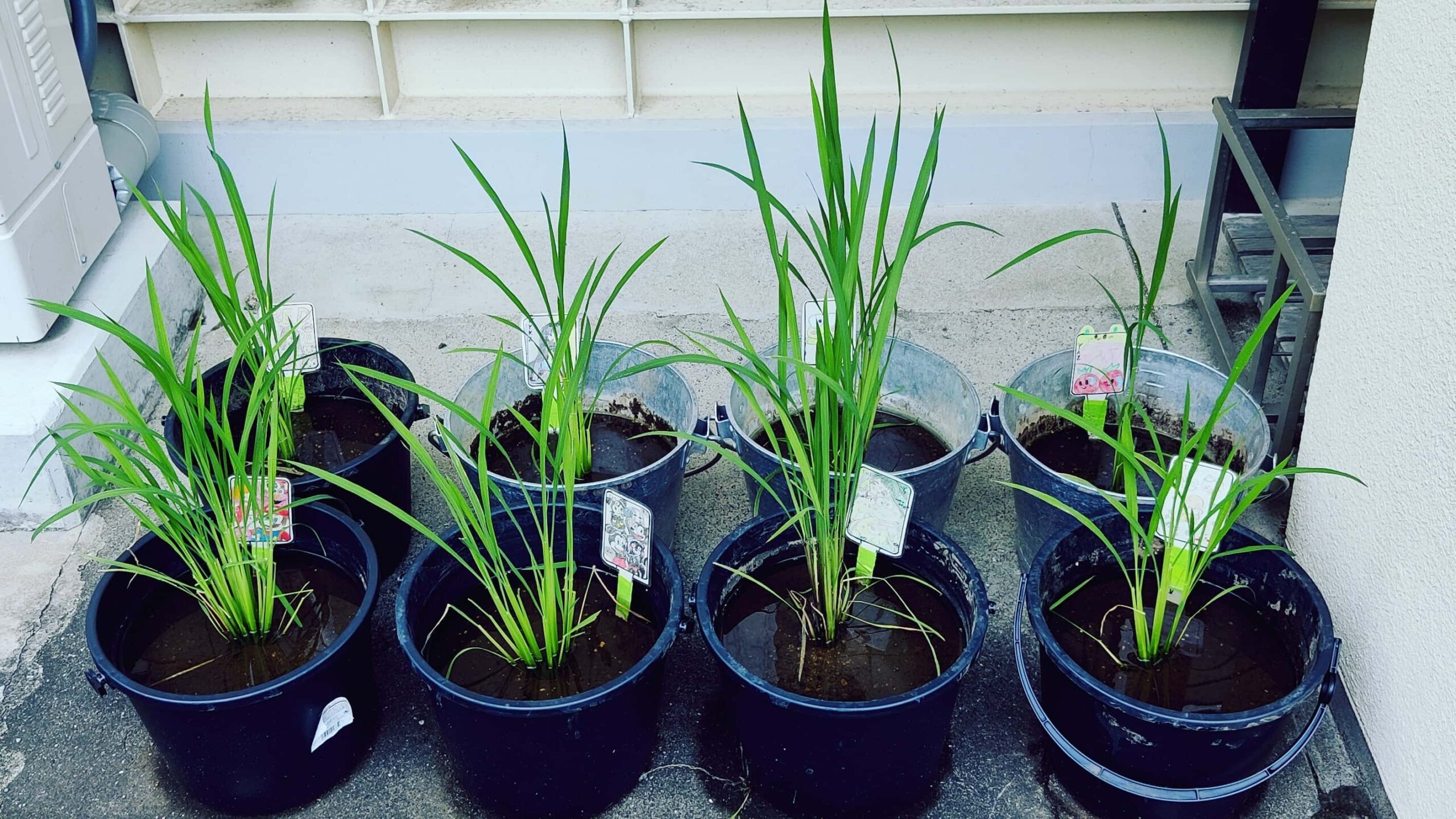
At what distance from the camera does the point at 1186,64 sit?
2930 millimetres

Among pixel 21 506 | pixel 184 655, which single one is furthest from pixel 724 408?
pixel 21 506

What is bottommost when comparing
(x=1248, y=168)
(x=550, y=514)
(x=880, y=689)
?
(x=880, y=689)

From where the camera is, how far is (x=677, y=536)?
84.2 inches

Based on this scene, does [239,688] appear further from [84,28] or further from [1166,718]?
[84,28]

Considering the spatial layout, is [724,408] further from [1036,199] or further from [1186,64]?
[1186,64]

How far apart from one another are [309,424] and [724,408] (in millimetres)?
726

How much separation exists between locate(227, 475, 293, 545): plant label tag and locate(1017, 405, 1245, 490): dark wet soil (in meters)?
1.14

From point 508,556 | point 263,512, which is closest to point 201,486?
point 263,512

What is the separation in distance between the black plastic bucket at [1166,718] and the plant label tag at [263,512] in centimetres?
102

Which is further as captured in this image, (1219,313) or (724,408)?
(1219,313)

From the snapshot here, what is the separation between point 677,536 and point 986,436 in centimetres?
57

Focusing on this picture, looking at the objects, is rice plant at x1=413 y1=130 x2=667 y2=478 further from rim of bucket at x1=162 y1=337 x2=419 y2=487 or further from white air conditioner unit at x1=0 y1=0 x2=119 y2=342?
white air conditioner unit at x1=0 y1=0 x2=119 y2=342

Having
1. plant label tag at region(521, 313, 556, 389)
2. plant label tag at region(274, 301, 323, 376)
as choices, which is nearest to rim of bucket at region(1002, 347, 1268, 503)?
plant label tag at region(521, 313, 556, 389)

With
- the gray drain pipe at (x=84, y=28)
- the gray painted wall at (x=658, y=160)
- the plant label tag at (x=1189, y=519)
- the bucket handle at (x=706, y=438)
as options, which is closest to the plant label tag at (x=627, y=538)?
the bucket handle at (x=706, y=438)
